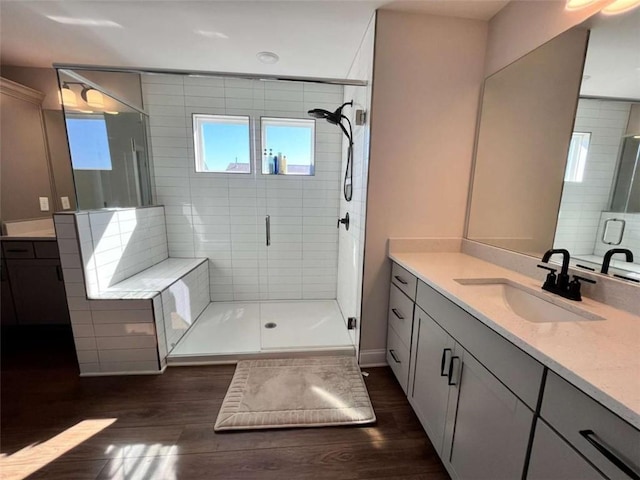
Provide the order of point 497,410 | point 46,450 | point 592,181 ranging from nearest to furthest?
point 497,410, point 592,181, point 46,450

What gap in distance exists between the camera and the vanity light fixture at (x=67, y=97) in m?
1.86

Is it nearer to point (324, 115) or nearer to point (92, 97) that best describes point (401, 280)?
point (324, 115)

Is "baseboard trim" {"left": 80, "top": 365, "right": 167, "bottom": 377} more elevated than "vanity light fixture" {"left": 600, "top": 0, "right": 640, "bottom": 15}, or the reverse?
"vanity light fixture" {"left": 600, "top": 0, "right": 640, "bottom": 15}

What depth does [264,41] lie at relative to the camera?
1967mm

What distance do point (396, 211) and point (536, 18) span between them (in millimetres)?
1291

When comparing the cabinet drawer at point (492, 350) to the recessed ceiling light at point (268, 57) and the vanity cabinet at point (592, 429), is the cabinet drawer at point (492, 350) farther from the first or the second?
the recessed ceiling light at point (268, 57)

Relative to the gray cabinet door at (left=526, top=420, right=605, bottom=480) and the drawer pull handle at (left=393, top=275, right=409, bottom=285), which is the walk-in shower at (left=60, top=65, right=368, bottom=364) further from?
the gray cabinet door at (left=526, top=420, right=605, bottom=480)

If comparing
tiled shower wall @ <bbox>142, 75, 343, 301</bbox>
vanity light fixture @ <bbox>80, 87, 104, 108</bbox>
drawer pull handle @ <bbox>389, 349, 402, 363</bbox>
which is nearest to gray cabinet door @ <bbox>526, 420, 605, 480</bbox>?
drawer pull handle @ <bbox>389, 349, 402, 363</bbox>

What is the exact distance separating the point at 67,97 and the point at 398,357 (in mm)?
3071

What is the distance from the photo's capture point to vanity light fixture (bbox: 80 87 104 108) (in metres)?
2.02

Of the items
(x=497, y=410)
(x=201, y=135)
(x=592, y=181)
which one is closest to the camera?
(x=497, y=410)

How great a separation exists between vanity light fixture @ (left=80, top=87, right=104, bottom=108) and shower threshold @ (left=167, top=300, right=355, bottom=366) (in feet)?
6.94

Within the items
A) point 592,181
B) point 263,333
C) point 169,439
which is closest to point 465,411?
point 592,181

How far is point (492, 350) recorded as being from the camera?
0.93 meters
